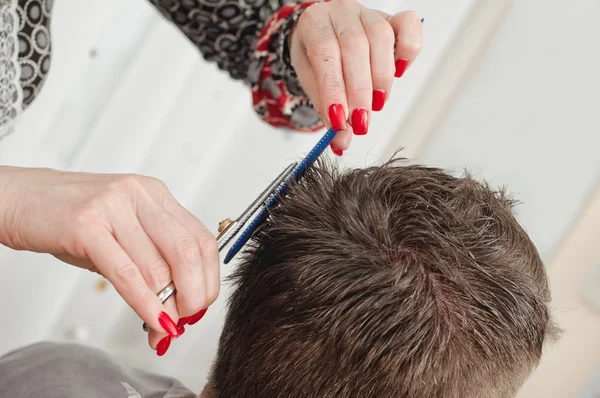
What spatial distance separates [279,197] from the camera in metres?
0.50

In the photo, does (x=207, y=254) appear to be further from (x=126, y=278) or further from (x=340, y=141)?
(x=340, y=141)

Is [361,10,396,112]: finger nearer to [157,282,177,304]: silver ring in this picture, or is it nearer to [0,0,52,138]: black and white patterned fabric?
[157,282,177,304]: silver ring

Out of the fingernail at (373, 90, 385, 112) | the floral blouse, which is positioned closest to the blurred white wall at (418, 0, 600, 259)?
the floral blouse

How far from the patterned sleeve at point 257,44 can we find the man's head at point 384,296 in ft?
0.74

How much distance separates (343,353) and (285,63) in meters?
0.36

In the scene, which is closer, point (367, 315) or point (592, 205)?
point (367, 315)

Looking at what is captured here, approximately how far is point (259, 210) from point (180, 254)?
11 cm

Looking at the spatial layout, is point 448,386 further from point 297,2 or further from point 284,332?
point 297,2

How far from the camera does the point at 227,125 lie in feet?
3.69

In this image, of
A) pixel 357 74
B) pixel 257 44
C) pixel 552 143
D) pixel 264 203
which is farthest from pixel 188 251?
pixel 552 143

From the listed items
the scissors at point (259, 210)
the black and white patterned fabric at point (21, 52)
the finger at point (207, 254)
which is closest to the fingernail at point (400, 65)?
the scissors at point (259, 210)

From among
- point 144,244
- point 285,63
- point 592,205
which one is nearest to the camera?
point 144,244

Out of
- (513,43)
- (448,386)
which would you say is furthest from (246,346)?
(513,43)

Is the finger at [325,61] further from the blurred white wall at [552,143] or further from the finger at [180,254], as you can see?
the blurred white wall at [552,143]
